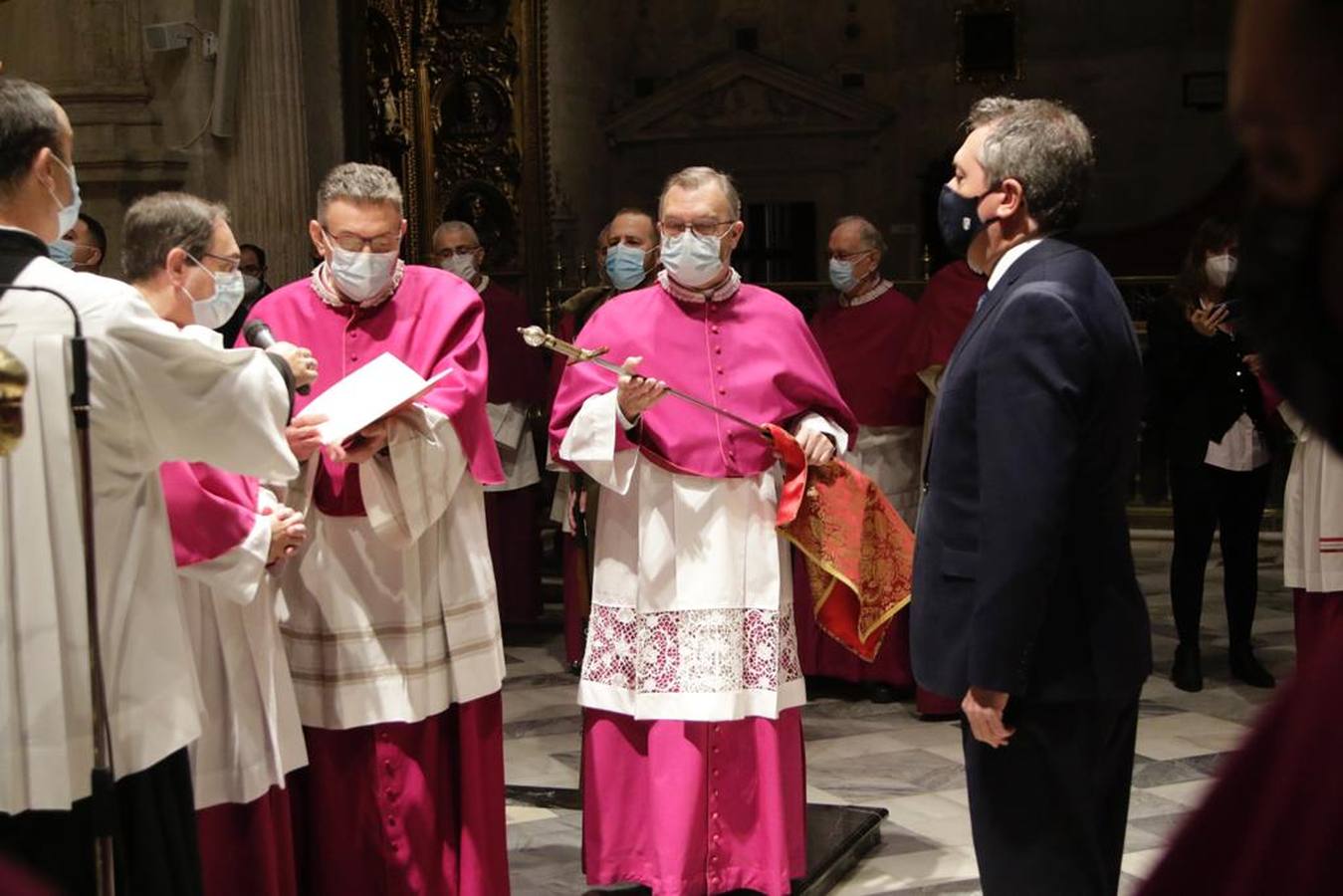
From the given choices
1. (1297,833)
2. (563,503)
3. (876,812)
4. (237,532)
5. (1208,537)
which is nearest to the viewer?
(1297,833)

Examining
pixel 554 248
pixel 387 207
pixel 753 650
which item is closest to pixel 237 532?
pixel 387 207

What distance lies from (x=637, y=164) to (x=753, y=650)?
11.8m

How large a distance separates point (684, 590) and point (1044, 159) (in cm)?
172

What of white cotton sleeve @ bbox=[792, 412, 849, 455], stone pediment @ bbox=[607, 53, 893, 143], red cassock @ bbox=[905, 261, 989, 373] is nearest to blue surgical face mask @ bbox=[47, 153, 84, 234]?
white cotton sleeve @ bbox=[792, 412, 849, 455]

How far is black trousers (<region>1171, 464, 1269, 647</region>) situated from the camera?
280 inches

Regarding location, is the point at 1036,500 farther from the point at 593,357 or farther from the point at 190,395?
the point at 593,357

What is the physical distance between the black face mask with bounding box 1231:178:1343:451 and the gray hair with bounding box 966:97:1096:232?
2.36 metres

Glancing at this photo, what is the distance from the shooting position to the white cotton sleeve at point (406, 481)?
409 cm

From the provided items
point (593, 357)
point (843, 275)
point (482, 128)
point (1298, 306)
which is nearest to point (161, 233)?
point (593, 357)

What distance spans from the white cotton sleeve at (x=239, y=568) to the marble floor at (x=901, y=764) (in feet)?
5.51

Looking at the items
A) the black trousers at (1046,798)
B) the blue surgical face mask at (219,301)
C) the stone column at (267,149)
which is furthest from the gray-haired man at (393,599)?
the stone column at (267,149)

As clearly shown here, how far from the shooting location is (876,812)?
5.29 m

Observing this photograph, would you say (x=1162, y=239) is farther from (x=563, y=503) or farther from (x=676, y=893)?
(x=676, y=893)

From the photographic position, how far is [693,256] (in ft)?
15.1
